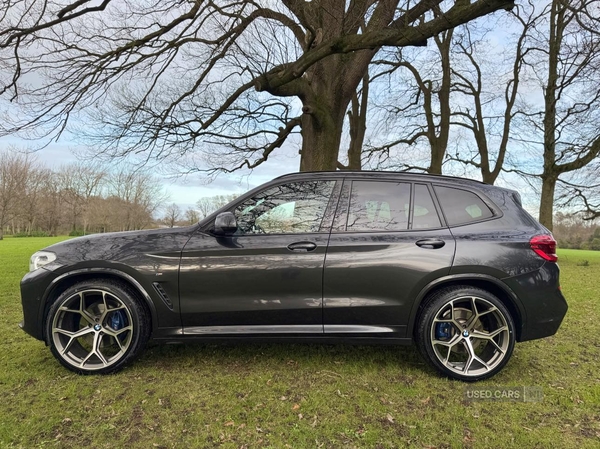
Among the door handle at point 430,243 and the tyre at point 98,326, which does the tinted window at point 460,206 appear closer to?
the door handle at point 430,243

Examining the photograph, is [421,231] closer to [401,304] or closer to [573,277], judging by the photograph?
[401,304]

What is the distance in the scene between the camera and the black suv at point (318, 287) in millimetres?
2922

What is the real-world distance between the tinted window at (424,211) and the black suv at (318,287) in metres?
0.02

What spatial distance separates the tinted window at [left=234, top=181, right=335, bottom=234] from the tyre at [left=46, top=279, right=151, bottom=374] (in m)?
1.15

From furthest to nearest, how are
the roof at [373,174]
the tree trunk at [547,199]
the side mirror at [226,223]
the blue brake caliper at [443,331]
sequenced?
the tree trunk at [547,199], the roof at [373,174], the blue brake caliper at [443,331], the side mirror at [226,223]

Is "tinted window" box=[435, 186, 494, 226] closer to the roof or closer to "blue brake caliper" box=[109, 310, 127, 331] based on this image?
the roof

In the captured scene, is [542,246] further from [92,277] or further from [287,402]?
[92,277]

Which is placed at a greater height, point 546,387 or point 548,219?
point 548,219

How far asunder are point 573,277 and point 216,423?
35.1 feet

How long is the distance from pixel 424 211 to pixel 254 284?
1.62 metres

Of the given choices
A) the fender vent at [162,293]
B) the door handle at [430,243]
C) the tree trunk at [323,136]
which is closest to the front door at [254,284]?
the fender vent at [162,293]

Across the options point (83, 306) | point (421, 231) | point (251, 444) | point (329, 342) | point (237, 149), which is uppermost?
point (237, 149)

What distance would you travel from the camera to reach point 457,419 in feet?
7.86

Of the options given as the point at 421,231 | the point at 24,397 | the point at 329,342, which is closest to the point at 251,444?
the point at 329,342
